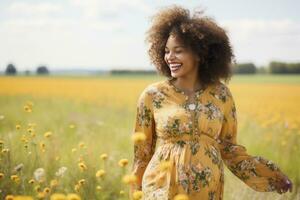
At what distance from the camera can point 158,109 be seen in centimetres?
258

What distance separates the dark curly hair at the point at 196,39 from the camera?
8.74ft

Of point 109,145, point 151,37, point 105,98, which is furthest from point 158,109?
point 105,98

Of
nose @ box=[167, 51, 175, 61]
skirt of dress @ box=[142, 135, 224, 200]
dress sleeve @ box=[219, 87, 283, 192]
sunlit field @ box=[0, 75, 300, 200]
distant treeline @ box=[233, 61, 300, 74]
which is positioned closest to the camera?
skirt of dress @ box=[142, 135, 224, 200]

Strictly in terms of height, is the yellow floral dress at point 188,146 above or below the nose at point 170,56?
below

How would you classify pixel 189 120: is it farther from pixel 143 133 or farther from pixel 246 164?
pixel 246 164

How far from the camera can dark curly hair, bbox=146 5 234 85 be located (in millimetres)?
2664

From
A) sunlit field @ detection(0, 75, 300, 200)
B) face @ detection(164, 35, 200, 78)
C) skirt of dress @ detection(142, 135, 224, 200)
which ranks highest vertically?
face @ detection(164, 35, 200, 78)

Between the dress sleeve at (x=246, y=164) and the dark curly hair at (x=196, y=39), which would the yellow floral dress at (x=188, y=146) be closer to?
the dress sleeve at (x=246, y=164)

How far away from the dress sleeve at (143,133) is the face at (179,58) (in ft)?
0.61

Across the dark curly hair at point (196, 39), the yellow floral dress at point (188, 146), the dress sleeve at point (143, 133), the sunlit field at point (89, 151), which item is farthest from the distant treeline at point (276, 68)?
the dress sleeve at point (143, 133)

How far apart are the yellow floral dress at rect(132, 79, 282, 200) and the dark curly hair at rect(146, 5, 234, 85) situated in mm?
132

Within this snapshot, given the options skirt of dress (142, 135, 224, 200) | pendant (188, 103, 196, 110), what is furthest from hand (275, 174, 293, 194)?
pendant (188, 103, 196, 110)

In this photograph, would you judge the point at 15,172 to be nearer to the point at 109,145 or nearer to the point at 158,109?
the point at 158,109

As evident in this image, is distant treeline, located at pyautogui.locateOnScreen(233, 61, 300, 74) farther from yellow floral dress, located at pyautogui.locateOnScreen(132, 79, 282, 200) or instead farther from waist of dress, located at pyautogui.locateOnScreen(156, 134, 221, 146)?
waist of dress, located at pyautogui.locateOnScreen(156, 134, 221, 146)
